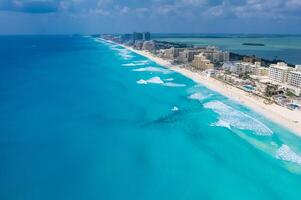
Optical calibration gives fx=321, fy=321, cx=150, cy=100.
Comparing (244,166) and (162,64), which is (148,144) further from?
(162,64)

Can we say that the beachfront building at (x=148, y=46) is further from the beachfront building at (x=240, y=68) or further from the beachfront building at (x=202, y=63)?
the beachfront building at (x=240, y=68)

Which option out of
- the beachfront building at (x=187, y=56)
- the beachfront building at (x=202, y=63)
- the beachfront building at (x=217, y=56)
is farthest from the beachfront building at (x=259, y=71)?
the beachfront building at (x=187, y=56)

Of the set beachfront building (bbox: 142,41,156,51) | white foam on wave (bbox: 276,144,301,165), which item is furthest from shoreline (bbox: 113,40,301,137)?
beachfront building (bbox: 142,41,156,51)

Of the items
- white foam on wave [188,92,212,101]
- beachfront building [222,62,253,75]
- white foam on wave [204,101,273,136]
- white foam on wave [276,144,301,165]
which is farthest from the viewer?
beachfront building [222,62,253,75]

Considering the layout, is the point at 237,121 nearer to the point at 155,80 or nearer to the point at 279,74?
the point at 279,74

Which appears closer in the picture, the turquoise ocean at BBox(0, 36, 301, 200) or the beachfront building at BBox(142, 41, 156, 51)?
the turquoise ocean at BBox(0, 36, 301, 200)

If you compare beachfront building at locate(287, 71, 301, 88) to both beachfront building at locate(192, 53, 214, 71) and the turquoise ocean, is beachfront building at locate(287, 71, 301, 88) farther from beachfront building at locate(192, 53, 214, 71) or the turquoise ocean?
beachfront building at locate(192, 53, 214, 71)

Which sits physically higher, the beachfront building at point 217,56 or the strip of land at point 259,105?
the beachfront building at point 217,56
